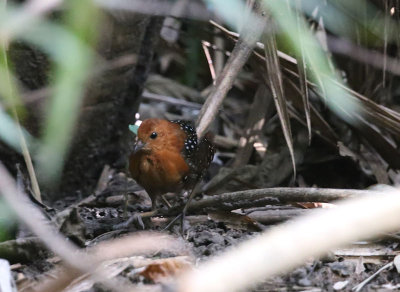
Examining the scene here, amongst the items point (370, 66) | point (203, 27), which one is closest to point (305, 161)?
point (370, 66)

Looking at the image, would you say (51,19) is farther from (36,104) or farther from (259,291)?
(259,291)

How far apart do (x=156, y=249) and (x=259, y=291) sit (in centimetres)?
46

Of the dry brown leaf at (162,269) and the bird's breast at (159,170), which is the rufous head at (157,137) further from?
the dry brown leaf at (162,269)

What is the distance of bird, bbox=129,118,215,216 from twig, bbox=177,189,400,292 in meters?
2.17

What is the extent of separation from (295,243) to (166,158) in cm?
230

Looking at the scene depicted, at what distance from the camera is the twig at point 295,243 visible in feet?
3.35

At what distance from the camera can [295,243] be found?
1.05 meters

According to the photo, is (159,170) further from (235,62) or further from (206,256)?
(206,256)

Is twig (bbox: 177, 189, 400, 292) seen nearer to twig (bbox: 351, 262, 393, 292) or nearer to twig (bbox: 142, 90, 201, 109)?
twig (bbox: 351, 262, 393, 292)

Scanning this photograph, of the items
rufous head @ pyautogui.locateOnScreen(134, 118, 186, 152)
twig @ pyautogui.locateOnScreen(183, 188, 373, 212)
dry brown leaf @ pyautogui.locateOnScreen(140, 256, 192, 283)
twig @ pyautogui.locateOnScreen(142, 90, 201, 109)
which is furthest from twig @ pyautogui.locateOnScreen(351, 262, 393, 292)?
twig @ pyautogui.locateOnScreen(142, 90, 201, 109)

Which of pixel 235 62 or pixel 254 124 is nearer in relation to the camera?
pixel 235 62

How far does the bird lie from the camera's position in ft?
10.7

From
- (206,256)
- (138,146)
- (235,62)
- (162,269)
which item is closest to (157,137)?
(138,146)

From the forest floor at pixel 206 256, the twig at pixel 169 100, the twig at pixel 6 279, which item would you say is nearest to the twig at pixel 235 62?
the forest floor at pixel 206 256
